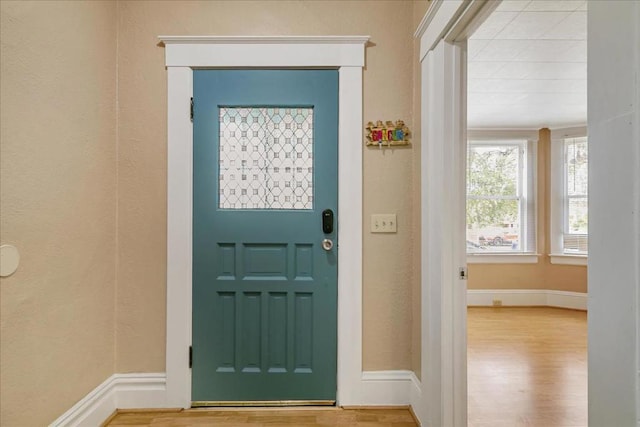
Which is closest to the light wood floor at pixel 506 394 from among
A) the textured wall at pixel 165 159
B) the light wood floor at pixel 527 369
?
the light wood floor at pixel 527 369

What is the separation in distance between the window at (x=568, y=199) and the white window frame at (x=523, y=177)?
226mm

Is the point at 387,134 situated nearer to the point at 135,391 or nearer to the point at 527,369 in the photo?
the point at 135,391

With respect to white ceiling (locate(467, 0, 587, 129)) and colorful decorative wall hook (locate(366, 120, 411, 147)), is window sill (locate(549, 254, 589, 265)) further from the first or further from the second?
colorful decorative wall hook (locate(366, 120, 411, 147))

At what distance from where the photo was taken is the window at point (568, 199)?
200 inches

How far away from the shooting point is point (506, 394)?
2.60 m

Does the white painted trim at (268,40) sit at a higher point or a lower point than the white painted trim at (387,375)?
higher

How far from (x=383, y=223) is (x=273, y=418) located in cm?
126

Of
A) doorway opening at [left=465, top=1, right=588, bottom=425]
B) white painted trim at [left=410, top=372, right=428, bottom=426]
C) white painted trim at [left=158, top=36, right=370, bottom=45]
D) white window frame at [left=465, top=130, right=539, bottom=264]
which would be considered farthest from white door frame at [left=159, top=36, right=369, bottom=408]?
white window frame at [left=465, top=130, right=539, bottom=264]

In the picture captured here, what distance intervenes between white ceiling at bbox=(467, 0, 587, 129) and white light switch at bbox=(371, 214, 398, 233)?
1418mm

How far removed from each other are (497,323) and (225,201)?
3595 mm

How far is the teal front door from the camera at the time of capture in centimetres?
229

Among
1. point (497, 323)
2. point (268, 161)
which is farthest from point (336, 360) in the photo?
point (497, 323)

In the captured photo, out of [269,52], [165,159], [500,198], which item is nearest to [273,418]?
[165,159]

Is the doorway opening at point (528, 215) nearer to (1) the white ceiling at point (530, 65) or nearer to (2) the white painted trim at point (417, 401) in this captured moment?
(1) the white ceiling at point (530, 65)
